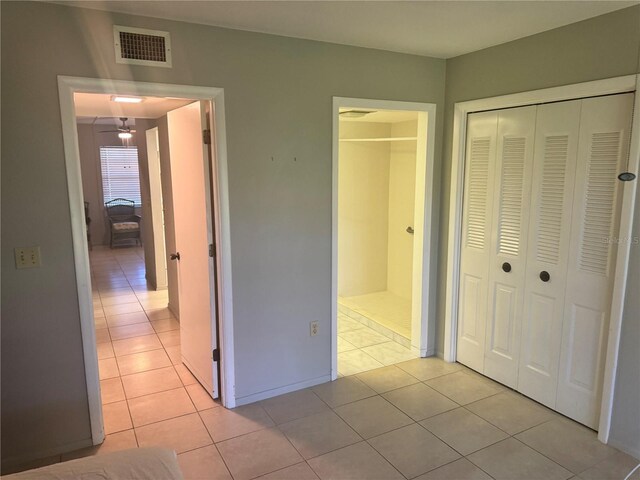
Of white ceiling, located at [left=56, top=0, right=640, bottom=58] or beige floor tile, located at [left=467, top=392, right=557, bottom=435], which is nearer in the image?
white ceiling, located at [left=56, top=0, right=640, bottom=58]

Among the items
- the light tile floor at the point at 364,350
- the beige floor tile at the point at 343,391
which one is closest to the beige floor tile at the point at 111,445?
the beige floor tile at the point at 343,391

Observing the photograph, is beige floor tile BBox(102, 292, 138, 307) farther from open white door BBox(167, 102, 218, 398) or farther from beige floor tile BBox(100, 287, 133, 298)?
open white door BBox(167, 102, 218, 398)

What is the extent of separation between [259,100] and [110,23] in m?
0.88

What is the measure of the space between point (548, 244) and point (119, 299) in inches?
180

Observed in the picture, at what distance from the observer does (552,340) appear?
9.46 feet

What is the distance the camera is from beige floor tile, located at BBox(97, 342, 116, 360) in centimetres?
381

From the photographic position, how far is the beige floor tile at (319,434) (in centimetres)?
258

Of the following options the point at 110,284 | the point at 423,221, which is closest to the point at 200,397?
the point at 423,221

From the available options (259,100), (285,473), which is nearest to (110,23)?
(259,100)

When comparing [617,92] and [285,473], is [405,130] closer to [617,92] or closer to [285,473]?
[617,92]

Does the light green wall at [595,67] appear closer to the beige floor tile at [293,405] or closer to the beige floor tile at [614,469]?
the beige floor tile at [614,469]

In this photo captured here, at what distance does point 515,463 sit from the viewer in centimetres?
244

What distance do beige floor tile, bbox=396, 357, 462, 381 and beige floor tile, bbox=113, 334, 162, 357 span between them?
2.17 meters

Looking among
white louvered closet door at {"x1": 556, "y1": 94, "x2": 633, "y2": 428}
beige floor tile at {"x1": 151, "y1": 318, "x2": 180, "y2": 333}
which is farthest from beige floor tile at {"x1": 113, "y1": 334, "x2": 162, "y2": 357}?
white louvered closet door at {"x1": 556, "y1": 94, "x2": 633, "y2": 428}
